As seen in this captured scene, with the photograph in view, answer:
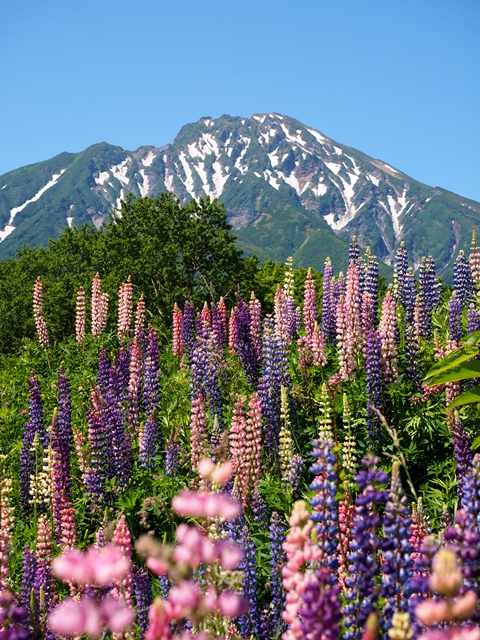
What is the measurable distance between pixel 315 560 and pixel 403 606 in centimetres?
67

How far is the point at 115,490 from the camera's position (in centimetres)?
699

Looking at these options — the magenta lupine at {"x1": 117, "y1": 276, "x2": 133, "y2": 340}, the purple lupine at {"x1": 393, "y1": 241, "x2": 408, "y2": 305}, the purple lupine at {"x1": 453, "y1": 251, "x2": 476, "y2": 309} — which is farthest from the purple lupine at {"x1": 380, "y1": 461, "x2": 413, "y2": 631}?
the magenta lupine at {"x1": 117, "y1": 276, "x2": 133, "y2": 340}

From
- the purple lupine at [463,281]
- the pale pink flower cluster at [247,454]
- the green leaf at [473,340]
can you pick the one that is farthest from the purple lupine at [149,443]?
the purple lupine at [463,281]

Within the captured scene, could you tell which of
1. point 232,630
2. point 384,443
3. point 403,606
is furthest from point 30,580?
point 384,443

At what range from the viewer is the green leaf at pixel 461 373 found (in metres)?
4.34

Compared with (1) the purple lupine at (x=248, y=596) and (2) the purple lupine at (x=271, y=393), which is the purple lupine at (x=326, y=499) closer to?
(1) the purple lupine at (x=248, y=596)

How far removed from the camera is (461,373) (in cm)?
442

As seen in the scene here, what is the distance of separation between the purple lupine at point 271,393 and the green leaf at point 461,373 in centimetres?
320

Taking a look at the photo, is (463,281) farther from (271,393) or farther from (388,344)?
(271,393)

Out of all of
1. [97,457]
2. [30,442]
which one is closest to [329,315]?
[30,442]

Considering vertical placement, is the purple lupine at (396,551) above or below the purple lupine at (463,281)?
below

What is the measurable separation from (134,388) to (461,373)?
6719 millimetres

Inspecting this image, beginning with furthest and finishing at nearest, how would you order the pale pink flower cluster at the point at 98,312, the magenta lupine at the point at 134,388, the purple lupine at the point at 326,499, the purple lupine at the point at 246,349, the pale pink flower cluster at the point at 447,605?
the pale pink flower cluster at the point at 98,312
the purple lupine at the point at 246,349
the magenta lupine at the point at 134,388
the purple lupine at the point at 326,499
the pale pink flower cluster at the point at 447,605

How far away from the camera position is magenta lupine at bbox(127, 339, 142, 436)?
9.29 metres
